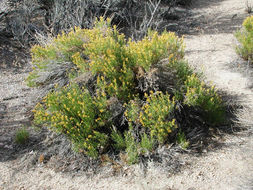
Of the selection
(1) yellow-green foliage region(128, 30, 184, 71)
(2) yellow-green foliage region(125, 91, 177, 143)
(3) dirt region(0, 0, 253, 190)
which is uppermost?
(1) yellow-green foliage region(128, 30, 184, 71)

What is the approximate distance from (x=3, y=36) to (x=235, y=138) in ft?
22.2

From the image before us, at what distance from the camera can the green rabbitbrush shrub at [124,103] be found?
362 centimetres

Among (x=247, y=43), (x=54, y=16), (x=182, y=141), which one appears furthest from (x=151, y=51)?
(x=54, y=16)

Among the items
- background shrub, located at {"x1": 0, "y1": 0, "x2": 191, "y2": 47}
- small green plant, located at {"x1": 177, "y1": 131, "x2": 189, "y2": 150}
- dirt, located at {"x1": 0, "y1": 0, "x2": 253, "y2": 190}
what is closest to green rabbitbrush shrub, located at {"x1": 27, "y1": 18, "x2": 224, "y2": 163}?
small green plant, located at {"x1": 177, "y1": 131, "x2": 189, "y2": 150}

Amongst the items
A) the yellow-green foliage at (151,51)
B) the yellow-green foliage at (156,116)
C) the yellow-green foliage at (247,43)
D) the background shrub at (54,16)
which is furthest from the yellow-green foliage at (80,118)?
the background shrub at (54,16)

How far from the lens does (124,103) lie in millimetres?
3812

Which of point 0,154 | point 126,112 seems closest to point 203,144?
point 126,112

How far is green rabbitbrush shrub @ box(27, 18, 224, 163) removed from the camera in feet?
11.9

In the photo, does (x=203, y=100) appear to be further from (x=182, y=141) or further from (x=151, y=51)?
(x=151, y=51)

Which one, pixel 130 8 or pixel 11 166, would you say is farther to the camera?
pixel 130 8

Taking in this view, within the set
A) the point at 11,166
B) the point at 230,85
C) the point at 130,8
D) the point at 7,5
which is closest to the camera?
the point at 11,166

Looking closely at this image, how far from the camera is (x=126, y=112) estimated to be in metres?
3.86

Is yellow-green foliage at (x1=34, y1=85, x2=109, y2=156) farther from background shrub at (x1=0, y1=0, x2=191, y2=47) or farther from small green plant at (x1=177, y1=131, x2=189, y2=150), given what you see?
background shrub at (x1=0, y1=0, x2=191, y2=47)

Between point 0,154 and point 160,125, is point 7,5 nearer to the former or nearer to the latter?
point 0,154
